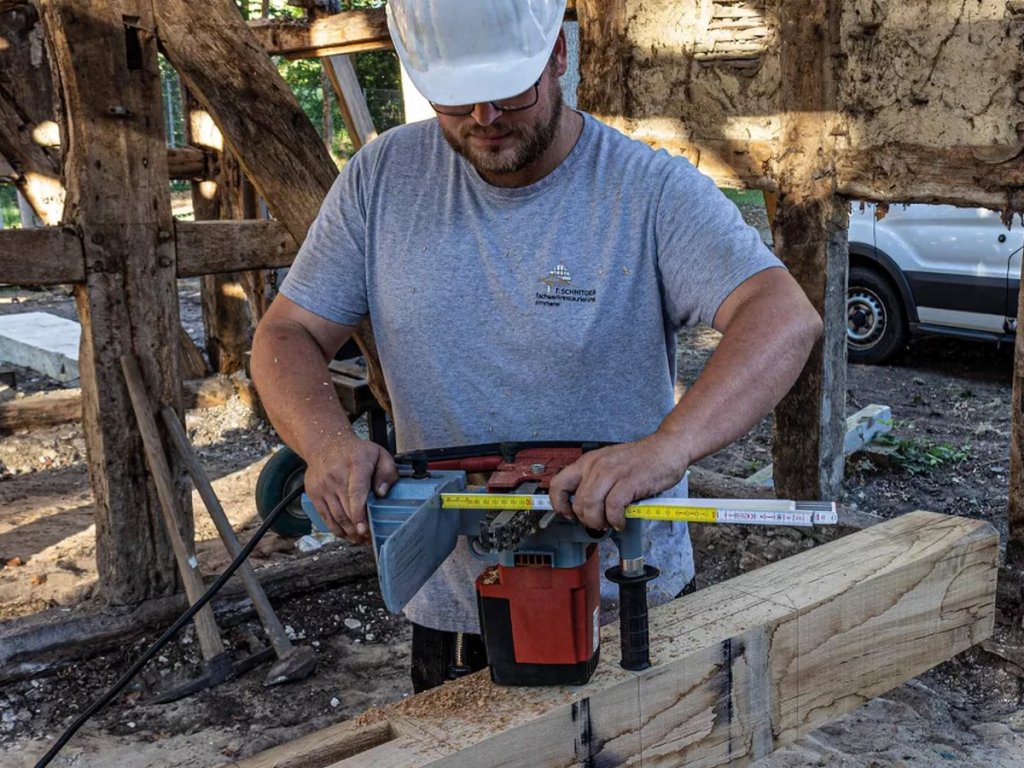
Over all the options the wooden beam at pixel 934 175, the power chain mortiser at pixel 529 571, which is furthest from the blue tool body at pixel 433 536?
the wooden beam at pixel 934 175

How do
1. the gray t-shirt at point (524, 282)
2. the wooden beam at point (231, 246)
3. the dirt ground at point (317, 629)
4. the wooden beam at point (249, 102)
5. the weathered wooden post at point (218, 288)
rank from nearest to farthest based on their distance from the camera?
the gray t-shirt at point (524, 282) → the dirt ground at point (317, 629) → the wooden beam at point (249, 102) → the wooden beam at point (231, 246) → the weathered wooden post at point (218, 288)

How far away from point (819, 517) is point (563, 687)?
482 millimetres

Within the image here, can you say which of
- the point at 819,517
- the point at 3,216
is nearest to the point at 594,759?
the point at 819,517

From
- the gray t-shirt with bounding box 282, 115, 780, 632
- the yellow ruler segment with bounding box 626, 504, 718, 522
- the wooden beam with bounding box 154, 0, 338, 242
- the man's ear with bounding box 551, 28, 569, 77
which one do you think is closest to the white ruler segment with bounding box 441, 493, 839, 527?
the yellow ruler segment with bounding box 626, 504, 718, 522

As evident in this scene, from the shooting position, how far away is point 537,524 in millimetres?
1608

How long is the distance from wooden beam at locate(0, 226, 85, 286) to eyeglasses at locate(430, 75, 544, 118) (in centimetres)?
→ 225

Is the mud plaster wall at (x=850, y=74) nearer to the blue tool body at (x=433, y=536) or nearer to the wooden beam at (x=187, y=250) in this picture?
the wooden beam at (x=187, y=250)

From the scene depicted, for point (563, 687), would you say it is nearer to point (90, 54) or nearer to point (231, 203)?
point (90, 54)

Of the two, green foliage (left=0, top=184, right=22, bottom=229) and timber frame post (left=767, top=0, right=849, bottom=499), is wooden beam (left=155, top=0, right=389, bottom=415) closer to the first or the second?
timber frame post (left=767, top=0, right=849, bottom=499)

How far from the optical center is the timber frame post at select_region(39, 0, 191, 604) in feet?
12.2

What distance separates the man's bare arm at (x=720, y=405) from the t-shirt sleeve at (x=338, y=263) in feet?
2.42

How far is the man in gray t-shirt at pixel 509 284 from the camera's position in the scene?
73.7 inches

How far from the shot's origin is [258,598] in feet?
12.9

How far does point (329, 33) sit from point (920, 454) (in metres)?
3.91
